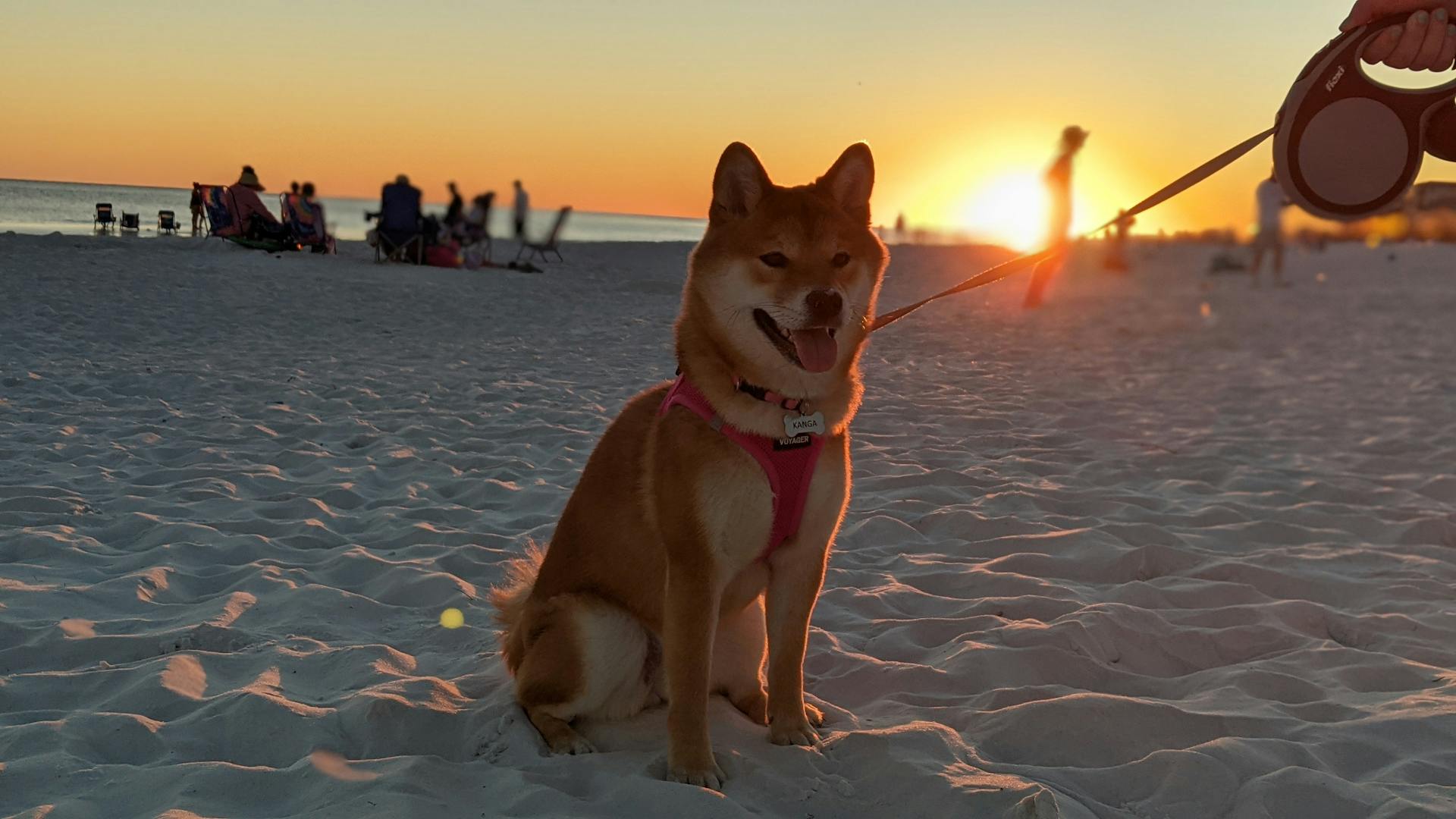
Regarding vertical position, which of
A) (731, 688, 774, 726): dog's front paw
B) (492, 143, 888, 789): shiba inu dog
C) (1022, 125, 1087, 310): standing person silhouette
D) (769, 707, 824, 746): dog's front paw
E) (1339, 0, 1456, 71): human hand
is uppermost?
(1022, 125, 1087, 310): standing person silhouette

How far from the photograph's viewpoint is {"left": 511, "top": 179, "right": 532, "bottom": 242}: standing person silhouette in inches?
1039

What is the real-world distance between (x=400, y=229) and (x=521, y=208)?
21.4 ft

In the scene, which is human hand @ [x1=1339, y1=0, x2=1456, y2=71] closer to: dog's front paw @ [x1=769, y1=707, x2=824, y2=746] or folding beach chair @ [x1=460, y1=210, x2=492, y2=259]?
dog's front paw @ [x1=769, y1=707, x2=824, y2=746]

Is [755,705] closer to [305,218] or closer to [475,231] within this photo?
[475,231]

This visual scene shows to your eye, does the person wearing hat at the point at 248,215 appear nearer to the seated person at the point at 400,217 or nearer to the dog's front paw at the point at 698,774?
the seated person at the point at 400,217

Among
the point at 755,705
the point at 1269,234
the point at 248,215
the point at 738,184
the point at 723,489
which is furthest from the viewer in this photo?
the point at 248,215

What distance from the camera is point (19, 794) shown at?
7.80ft

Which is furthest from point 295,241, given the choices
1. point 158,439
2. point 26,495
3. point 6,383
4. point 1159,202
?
point 1159,202

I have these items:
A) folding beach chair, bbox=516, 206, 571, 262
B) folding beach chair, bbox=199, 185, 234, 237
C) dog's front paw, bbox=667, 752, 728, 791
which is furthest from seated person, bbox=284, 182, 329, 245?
dog's front paw, bbox=667, 752, 728, 791

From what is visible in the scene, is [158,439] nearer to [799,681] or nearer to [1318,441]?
[799,681]

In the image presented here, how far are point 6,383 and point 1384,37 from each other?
9.40 metres

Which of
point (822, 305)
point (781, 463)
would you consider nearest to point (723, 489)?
point (781, 463)

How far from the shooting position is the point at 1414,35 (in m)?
2.44

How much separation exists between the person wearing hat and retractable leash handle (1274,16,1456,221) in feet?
72.2
